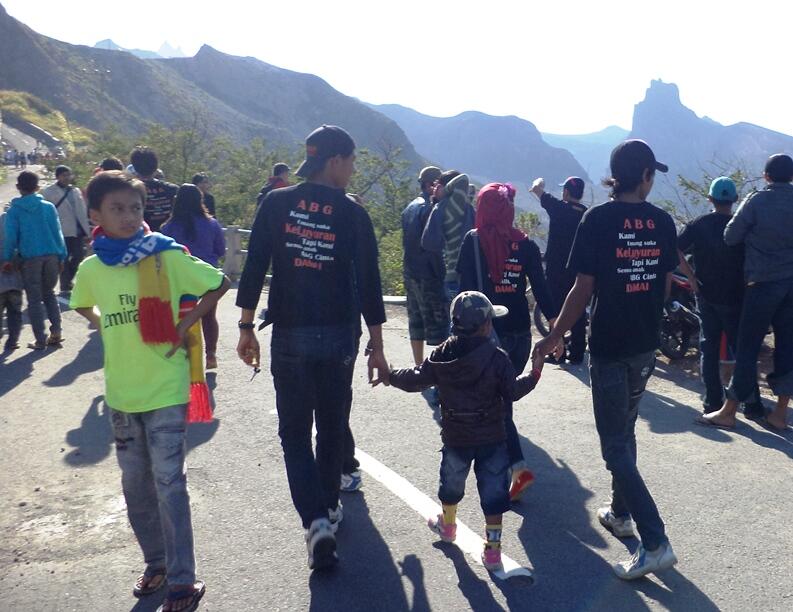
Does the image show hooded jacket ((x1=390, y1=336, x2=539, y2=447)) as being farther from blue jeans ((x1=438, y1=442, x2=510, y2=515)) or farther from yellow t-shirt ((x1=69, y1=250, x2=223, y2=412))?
yellow t-shirt ((x1=69, y1=250, x2=223, y2=412))

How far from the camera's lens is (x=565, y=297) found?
27.4ft

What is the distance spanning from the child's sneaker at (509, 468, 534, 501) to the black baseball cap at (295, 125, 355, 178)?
7.47 feet

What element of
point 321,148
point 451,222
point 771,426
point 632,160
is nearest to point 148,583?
point 321,148

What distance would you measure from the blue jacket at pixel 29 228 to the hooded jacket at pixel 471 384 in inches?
232

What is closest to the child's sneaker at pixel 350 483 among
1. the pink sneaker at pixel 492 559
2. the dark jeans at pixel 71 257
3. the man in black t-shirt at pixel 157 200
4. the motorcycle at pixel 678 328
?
the pink sneaker at pixel 492 559

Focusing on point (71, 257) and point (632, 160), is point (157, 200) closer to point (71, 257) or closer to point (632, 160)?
point (71, 257)

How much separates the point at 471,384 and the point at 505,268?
4.23 ft

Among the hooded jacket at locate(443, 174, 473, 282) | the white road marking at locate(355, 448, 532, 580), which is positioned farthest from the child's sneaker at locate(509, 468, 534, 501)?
the hooded jacket at locate(443, 174, 473, 282)

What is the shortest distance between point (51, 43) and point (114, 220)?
125 m

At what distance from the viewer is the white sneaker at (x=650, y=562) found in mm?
3824

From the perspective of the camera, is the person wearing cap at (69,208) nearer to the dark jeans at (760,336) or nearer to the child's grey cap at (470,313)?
the child's grey cap at (470,313)

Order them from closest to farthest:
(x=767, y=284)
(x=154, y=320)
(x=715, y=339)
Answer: (x=154, y=320)
(x=767, y=284)
(x=715, y=339)

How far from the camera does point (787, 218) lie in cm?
621

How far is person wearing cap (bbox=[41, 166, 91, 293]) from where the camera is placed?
10094 mm
